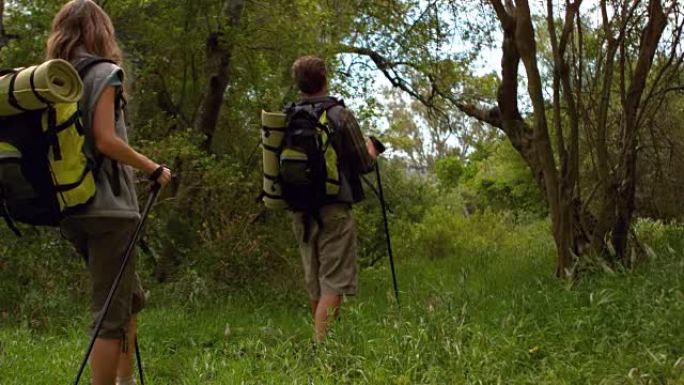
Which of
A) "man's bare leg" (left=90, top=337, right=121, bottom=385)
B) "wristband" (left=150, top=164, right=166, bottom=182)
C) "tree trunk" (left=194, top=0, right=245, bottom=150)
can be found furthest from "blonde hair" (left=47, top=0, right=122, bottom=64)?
"tree trunk" (left=194, top=0, right=245, bottom=150)

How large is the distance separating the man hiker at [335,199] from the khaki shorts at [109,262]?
140cm

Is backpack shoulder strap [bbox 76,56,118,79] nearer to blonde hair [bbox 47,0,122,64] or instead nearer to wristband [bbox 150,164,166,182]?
blonde hair [bbox 47,0,122,64]

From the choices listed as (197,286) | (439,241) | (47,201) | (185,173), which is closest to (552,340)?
(47,201)

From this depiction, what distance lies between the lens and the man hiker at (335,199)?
4.68 m

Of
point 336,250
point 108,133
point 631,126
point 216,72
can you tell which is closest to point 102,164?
point 108,133

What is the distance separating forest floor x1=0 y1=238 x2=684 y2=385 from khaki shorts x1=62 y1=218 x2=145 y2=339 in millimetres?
809

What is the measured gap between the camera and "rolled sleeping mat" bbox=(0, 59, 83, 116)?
306cm

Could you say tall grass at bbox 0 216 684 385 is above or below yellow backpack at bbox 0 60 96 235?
below

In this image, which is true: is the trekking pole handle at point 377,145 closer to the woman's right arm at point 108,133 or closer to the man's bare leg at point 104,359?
the woman's right arm at point 108,133

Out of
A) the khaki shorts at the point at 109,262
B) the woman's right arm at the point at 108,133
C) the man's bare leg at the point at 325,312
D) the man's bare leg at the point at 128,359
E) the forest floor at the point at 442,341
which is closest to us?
the woman's right arm at the point at 108,133

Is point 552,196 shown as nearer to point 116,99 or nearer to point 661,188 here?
point 661,188

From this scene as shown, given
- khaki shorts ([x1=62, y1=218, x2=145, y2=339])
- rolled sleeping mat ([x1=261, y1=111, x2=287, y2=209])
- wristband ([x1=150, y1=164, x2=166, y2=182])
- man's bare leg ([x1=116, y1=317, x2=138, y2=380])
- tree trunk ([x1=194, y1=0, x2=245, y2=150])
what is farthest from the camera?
tree trunk ([x1=194, y1=0, x2=245, y2=150])

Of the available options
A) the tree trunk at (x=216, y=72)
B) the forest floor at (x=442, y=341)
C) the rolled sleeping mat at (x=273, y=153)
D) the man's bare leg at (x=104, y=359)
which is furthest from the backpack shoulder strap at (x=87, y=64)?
the tree trunk at (x=216, y=72)

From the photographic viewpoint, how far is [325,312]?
4695 millimetres
